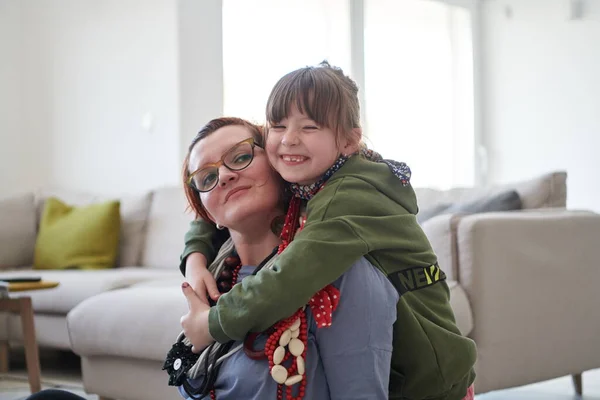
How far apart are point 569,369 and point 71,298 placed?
2.17 meters

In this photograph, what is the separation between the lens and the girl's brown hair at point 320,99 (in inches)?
49.2

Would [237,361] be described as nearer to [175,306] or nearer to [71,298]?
[175,306]

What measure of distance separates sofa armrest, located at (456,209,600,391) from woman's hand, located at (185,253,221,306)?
1.33 meters

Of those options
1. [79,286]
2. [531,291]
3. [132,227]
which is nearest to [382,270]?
[531,291]

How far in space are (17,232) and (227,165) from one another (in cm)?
373

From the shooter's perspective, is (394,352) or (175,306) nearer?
(394,352)

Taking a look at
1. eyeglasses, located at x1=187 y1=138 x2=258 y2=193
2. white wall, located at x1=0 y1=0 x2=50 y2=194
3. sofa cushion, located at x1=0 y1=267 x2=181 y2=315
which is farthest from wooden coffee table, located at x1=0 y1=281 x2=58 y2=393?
white wall, located at x1=0 y1=0 x2=50 y2=194

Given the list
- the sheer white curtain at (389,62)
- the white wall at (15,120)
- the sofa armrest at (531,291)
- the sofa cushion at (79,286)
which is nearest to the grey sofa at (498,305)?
the sofa armrest at (531,291)

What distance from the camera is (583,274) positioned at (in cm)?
290

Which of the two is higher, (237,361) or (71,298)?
(237,361)

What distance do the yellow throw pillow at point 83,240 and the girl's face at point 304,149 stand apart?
3.28m

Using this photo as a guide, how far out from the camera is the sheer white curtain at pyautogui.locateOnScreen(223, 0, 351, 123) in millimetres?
5391

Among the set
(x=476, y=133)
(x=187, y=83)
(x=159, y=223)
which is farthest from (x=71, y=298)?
(x=476, y=133)

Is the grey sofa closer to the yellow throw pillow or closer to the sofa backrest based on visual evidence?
the sofa backrest
